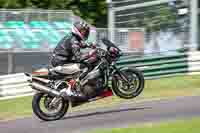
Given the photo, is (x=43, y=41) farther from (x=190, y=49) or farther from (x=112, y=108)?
(x=112, y=108)

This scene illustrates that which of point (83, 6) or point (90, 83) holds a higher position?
point (83, 6)

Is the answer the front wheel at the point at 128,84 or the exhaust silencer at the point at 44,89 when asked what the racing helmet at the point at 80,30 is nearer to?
the front wheel at the point at 128,84

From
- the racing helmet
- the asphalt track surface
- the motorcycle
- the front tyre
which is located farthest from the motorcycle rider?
the asphalt track surface

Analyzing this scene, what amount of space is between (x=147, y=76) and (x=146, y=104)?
5.06 meters

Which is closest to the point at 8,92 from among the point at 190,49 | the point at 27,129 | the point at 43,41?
the point at 43,41

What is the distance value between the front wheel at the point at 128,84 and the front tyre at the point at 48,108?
1.08 metres

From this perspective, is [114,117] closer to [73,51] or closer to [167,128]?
[73,51]

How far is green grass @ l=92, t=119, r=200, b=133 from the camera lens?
346 inches

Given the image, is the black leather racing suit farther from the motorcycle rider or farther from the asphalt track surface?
the asphalt track surface

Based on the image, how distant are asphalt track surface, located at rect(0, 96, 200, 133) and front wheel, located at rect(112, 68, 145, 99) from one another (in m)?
0.31

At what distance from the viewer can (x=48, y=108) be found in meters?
11.7

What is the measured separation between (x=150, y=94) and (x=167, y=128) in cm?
566

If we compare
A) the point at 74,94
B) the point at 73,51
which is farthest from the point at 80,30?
the point at 74,94

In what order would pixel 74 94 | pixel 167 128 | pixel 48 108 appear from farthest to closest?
pixel 74 94
pixel 48 108
pixel 167 128
